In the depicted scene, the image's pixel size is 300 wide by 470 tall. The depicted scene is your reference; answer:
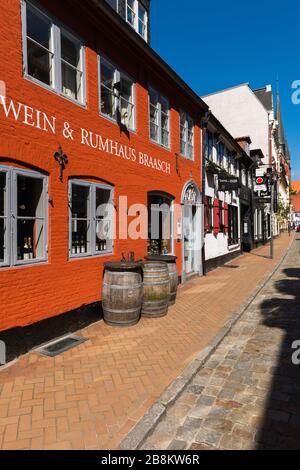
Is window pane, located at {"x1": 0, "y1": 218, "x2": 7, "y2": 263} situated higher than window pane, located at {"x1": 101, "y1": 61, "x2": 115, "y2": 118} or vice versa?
window pane, located at {"x1": 101, "y1": 61, "x2": 115, "y2": 118}

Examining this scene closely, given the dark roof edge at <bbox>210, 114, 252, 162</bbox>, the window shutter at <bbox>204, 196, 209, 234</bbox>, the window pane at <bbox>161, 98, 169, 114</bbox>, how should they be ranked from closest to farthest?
the window pane at <bbox>161, 98, 169, 114</bbox>, the window shutter at <bbox>204, 196, 209, 234</bbox>, the dark roof edge at <bbox>210, 114, 252, 162</bbox>

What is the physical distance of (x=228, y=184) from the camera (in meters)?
13.4

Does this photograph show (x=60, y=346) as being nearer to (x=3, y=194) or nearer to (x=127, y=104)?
(x=3, y=194)

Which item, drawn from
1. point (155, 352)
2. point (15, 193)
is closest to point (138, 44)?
point (15, 193)

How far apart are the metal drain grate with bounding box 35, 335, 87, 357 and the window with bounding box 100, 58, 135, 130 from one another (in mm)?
4502

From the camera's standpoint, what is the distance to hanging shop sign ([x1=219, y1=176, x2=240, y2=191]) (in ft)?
43.5

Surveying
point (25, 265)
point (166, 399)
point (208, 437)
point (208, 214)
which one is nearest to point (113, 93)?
Answer: point (25, 265)

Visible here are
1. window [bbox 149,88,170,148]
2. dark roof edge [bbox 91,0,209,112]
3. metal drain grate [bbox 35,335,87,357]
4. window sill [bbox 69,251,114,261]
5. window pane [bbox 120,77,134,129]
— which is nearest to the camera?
metal drain grate [bbox 35,335,87,357]

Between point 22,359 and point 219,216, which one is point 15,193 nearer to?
point 22,359

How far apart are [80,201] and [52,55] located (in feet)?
8.44

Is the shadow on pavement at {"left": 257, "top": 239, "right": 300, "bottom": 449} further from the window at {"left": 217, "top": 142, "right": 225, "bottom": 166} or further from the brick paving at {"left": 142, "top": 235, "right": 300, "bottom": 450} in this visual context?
the window at {"left": 217, "top": 142, "right": 225, "bottom": 166}

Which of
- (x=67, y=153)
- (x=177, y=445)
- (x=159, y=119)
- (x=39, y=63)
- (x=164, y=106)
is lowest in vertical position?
(x=177, y=445)

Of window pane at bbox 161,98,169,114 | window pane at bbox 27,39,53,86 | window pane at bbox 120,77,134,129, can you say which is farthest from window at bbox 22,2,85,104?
window pane at bbox 161,98,169,114

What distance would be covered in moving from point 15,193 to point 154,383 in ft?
11.0
